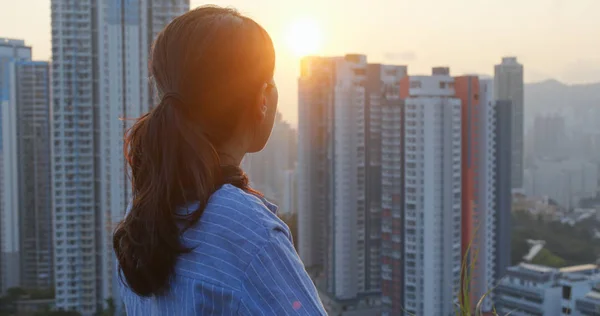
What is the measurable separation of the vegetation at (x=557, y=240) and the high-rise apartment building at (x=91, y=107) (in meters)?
5.57

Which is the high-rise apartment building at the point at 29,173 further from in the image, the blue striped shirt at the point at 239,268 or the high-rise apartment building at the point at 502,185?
the blue striped shirt at the point at 239,268


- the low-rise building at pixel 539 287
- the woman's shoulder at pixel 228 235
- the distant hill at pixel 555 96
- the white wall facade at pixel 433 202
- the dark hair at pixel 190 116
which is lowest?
the low-rise building at pixel 539 287

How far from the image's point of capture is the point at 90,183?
21.6ft

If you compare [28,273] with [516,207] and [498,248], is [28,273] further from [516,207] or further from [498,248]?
[516,207]

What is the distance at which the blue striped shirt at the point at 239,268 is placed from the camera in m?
0.32

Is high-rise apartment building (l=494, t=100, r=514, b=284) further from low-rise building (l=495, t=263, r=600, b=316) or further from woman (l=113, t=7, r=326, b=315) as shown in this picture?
woman (l=113, t=7, r=326, b=315)

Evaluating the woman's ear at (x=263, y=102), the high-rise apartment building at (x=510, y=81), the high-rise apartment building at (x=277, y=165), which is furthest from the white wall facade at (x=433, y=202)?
the woman's ear at (x=263, y=102)

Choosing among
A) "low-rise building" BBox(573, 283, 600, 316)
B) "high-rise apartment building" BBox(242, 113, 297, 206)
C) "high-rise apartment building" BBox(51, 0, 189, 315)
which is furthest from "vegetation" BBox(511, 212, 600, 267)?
"high-rise apartment building" BBox(51, 0, 189, 315)

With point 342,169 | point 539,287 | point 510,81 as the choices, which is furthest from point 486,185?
point 510,81

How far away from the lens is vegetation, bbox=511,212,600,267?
928cm

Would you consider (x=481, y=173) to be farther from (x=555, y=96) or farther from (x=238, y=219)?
(x=238, y=219)

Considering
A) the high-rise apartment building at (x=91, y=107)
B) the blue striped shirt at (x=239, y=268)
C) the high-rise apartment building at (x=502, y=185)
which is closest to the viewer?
the blue striped shirt at (x=239, y=268)

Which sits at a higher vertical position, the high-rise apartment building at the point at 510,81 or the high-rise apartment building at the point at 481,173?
the high-rise apartment building at the point at 510,81

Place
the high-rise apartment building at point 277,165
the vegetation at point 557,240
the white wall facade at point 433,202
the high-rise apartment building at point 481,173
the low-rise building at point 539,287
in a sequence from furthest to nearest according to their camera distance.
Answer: the high-rise apartment building at point 277,165, the vegetation at point 557,240, the high-rise apartment building at point 481,173, the white wall facade at point 433,202, the low-rise building at point 539,287
